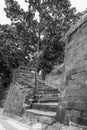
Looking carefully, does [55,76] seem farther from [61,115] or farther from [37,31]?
[61,115]

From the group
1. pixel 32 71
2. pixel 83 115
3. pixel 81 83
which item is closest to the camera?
pixel 83 115

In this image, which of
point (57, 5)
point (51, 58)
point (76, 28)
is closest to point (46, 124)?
point (76, 28)

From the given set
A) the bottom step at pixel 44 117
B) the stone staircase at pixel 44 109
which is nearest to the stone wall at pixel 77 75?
the bottom step at pixel 44 117

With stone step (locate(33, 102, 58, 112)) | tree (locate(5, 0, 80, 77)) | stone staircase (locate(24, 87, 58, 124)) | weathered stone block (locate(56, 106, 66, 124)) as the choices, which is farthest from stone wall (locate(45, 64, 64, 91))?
weathered stone block (locate(56, 106, 66, 124))

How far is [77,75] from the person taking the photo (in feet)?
16.4

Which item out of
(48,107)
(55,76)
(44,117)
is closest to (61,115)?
(44,117)

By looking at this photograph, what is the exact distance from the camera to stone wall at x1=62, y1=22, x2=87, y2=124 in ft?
15.1

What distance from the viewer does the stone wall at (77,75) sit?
459 centimetres

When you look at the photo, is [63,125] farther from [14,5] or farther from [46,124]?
[14,5]

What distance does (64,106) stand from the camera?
5297 mm

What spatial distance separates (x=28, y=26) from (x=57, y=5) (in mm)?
3521

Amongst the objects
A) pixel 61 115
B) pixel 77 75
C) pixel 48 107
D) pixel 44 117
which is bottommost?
pixel 44 117

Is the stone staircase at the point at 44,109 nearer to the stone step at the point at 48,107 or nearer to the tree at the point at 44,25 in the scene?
the stone step at the point at 48,107

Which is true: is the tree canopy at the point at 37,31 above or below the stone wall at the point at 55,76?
above
